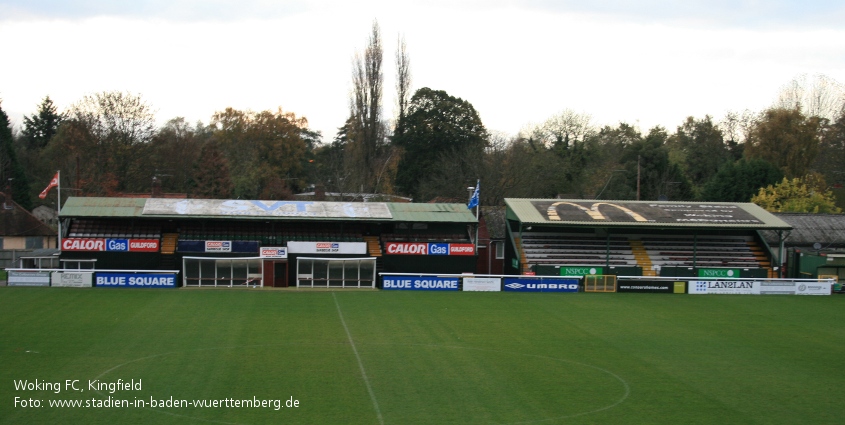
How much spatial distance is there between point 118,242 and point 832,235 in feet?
165

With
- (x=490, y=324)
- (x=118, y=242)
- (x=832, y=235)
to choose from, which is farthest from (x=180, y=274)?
(x=832, y=235)

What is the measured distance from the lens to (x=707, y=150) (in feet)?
303

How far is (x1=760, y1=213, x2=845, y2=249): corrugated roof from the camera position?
52.9 meters

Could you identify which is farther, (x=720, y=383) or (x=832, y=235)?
(x=832, y=235)

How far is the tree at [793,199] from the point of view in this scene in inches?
2511

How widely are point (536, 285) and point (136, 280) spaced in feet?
74.6

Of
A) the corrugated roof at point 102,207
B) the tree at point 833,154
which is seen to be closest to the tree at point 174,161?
the corrugated roof at point 102,207

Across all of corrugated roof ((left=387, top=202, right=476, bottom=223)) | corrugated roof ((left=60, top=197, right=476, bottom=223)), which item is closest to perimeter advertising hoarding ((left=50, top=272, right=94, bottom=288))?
corrugated roof ((left=60, top=197, right=476, bottom=223))

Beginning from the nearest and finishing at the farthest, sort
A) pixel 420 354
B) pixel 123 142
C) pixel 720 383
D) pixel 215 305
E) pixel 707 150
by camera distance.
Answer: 1. pixel 720 383
2. pixel 420 354
3. pixel 215 305
4. pixel 123 142
5. pixel 707 150

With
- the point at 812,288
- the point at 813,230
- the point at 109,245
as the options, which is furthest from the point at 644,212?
the point at 109,245

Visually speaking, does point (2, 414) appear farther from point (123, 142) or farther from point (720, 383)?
point (123, 142)

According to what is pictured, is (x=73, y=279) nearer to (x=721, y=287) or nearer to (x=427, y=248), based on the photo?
(x=427, y=248)

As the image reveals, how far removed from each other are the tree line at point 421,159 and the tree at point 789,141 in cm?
11

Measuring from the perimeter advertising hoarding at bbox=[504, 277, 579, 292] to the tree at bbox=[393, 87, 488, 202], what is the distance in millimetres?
34632
